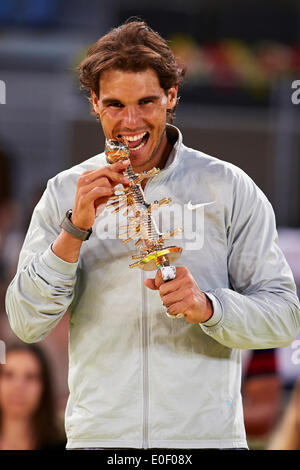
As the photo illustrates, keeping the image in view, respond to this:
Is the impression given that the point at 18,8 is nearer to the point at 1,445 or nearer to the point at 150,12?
the point at 150,12

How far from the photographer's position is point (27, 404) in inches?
127

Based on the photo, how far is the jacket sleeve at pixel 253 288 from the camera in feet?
5.84

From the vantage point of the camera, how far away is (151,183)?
1942mm

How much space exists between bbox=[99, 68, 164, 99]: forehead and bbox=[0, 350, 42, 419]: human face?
1.54m

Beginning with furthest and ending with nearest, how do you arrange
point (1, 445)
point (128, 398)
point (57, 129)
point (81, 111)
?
point (57, 129)
point (81, 111)
point (1, 445)
point (128, 398)

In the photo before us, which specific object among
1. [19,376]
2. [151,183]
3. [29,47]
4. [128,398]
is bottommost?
[19,376]

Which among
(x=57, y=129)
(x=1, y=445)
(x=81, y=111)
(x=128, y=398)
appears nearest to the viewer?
(x=128, y=398)

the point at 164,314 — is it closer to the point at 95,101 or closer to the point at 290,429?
the point at 95,101

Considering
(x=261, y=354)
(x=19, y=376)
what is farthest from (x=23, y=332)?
(x=261, y=354)

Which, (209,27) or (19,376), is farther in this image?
(209,27)

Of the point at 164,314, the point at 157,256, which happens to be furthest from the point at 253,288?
the point at 157,256

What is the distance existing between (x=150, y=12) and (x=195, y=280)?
12.0ft

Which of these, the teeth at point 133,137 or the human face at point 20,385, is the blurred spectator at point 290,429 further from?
the teeth at point 133,137

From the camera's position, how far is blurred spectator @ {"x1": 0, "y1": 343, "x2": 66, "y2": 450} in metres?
3.14
